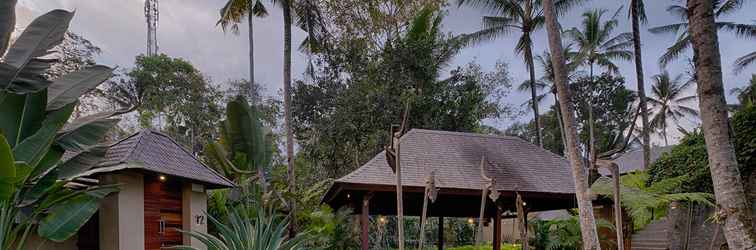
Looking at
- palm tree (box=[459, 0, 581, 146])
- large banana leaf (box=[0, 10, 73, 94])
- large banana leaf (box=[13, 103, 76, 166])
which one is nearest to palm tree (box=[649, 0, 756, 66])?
palm tree (box=[459, 0, 581, 146])

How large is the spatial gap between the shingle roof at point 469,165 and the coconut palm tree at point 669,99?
19.1 meters

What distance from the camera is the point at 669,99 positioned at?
2748 cm

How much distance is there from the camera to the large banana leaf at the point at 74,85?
17.4 ft

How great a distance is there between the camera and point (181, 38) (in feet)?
68.9

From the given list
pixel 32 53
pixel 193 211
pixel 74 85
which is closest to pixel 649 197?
pixel 193 211

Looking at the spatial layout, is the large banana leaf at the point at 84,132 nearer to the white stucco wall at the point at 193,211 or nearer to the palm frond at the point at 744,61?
the white stucco wall at the point at 193,211

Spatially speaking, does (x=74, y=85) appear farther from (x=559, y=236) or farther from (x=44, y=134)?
(x=559, y=236)

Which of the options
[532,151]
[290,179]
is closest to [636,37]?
[532,151]

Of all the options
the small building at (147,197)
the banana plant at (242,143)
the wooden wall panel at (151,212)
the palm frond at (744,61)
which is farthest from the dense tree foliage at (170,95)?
the palm frond at (744,61)

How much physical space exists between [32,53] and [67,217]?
1775 millimetres

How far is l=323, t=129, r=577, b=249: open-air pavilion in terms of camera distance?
28.0 feet

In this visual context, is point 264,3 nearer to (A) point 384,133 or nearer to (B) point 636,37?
(A) point 384,133

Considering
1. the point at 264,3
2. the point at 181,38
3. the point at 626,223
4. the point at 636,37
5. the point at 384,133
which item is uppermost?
the point at 181,38

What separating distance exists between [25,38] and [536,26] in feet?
44.4
